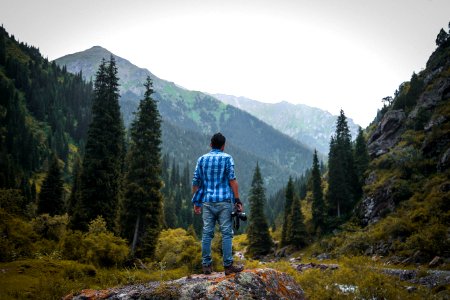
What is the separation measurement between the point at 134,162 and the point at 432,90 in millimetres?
54312

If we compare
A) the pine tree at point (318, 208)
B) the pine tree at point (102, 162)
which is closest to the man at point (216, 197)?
the pine tree at point (102, 162)

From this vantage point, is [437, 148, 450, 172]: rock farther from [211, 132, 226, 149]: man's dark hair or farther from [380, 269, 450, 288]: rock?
[211, 132, 226, 149]: man's dark hair

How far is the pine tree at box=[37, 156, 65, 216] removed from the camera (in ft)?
172

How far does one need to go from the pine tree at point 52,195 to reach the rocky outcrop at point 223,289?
5058cm

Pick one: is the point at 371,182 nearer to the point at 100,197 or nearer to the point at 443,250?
the point at 443,250

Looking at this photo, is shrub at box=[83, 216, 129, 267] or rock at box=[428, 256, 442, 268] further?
rock at box=[428, 256, 442, 268]

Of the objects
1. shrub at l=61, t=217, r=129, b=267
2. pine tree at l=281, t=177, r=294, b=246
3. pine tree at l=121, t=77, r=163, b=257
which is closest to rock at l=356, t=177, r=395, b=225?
pine tree at l=281, t=177, r=294, b=246

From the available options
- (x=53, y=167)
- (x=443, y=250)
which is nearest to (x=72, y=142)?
(x=53, y=167)

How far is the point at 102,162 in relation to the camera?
32875 millimetres

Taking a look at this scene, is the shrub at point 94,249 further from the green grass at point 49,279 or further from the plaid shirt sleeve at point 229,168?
the plaid shirt sleeve at point 229,168

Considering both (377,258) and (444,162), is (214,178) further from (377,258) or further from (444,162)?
(444,162)

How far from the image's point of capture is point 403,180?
4475cm

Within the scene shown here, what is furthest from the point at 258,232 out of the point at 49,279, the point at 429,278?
the point at 49,279

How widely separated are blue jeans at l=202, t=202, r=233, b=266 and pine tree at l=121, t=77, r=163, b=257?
23.0 metres
